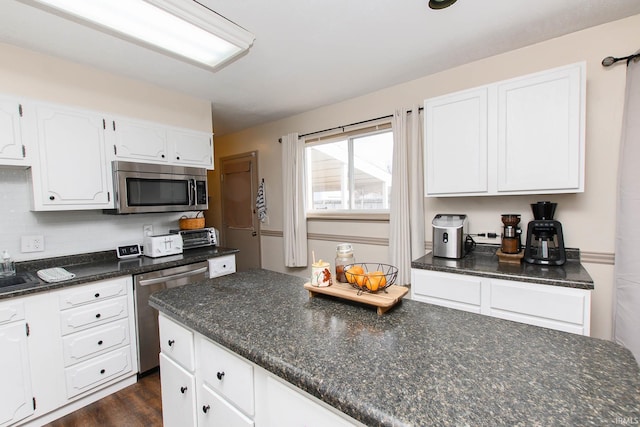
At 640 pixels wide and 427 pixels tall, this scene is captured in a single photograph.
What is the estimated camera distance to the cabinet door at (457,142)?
82.3 inches

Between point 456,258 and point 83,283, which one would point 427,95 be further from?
point 83,283

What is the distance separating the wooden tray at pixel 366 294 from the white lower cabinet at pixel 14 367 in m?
1.83

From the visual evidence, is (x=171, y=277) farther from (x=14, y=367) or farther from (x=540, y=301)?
(x=540, y=301)

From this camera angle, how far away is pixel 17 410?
1.69m

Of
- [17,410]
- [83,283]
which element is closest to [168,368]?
[83,283]

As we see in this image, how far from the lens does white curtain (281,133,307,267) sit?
137 inches

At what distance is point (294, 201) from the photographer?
3.53m

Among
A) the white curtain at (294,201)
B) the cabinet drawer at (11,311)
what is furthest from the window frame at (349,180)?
the cabinet drawer at (11,311)

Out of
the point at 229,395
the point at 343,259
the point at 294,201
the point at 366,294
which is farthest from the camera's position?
the point at 294,201

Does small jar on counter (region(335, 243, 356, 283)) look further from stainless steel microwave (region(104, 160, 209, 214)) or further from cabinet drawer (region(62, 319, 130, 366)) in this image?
stainless steel microwave (region(104, 160, 209, 214))

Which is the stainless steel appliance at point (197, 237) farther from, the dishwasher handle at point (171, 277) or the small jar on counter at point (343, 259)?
the small jar on counter at point (343, 259)

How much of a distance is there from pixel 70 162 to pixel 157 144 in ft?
2.18

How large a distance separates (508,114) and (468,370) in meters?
1.92

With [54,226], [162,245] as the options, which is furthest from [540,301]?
[54,226]
